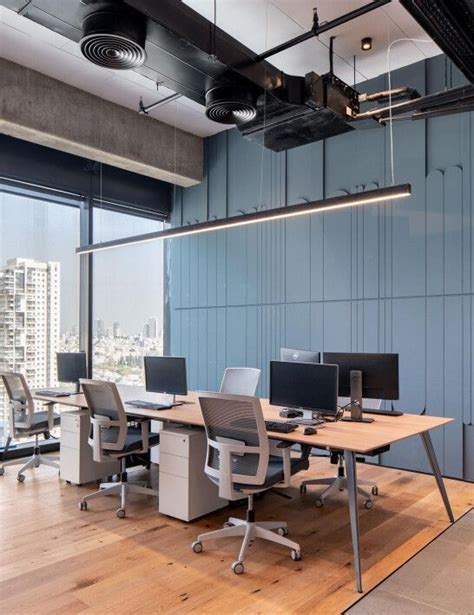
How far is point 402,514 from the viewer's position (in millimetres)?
3912

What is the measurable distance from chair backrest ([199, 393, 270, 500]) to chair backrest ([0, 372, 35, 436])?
96.5 inches

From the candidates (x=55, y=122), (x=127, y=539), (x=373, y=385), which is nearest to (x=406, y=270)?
(x=373, y=385)

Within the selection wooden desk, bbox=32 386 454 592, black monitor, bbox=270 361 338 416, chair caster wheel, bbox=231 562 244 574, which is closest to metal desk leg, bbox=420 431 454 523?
wooden desk, bbox=32 386 454 592

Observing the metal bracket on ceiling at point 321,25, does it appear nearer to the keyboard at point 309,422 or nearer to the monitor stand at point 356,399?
the monitor stand at point 356,399

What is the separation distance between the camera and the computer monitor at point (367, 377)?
3.79m

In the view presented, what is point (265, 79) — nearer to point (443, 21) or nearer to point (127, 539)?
point (443, 21)

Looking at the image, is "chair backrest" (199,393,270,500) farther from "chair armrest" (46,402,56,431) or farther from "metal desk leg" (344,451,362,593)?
"chair armrest" (46,402,56,431)

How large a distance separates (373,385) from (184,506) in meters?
1.69

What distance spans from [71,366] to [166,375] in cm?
153

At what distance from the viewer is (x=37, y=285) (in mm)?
6055

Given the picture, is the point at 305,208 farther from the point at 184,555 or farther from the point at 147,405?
the point at 184,555

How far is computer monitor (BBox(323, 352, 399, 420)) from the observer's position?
3.79 m

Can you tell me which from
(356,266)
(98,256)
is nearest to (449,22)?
(356,266)

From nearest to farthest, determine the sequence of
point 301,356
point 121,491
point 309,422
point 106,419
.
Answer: point 309,422
point 106,419
point 121,491
point 301,356
